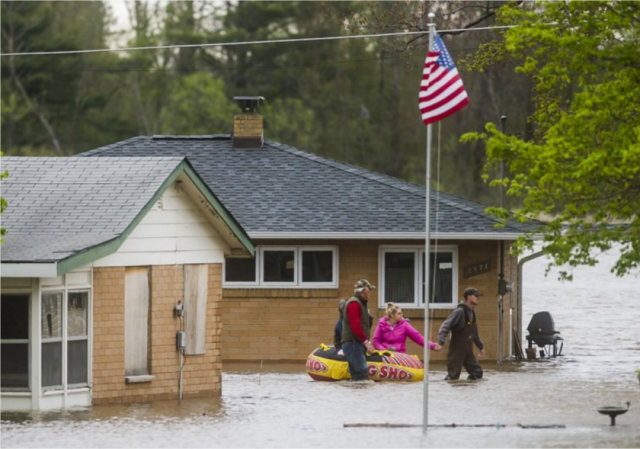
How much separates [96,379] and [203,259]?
2.78 meters

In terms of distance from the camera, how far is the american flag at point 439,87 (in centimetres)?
2009

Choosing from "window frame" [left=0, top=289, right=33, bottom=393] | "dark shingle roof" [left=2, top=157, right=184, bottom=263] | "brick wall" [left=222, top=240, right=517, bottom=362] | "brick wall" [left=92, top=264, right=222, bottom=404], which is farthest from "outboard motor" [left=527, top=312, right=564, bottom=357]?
"window frame" [left=0, top=289, right=33, bottom=393]

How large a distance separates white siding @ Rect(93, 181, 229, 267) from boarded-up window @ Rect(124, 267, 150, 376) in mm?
244

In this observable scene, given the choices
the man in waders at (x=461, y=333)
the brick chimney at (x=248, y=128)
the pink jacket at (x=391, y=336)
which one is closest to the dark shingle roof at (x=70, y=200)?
the man in waders at (x=461, y=333)

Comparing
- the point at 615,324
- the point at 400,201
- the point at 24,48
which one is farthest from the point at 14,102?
the point at 400,201

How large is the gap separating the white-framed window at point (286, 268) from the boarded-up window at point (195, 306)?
25.2 feet

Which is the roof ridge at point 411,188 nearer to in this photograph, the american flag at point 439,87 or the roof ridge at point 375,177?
the roof ridge at point 375,177

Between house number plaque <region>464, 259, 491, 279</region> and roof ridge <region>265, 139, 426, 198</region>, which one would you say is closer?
house number plaque <region>464, 259, 491, 279</region>

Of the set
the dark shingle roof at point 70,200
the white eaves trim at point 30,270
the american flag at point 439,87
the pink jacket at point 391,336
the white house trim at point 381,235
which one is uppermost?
the american flag at point 439,87

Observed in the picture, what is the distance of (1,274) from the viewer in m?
20.8

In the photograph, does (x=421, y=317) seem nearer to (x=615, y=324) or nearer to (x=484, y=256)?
(x=484, y=256)

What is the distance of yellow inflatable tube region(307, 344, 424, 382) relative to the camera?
2628 cm

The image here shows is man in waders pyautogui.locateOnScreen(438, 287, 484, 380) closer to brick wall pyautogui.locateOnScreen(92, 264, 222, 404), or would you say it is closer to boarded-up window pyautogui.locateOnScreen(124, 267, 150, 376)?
brick wall pyautogui.locateOnScreen(92, 264, 222, 404)

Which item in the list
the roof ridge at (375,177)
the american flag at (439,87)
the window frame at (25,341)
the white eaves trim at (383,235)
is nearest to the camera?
the american flag at (439,87)
